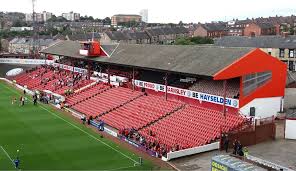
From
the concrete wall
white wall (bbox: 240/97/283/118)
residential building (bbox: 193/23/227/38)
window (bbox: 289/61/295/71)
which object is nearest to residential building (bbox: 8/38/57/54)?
residential building (bbox: 193/23/227/38)

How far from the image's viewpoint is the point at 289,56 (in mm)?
63062

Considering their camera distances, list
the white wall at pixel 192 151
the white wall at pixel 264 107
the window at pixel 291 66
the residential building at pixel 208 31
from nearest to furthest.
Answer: the white wall at pixel 192 151, the white wall at pixel 264 107, the window at pixel 291 66, the residential building at pixel 208 31

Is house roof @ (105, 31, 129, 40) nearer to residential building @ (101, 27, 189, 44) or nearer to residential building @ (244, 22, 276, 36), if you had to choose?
residential building @ (101, 27, 189, 44)

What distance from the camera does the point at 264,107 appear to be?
32.2 metres

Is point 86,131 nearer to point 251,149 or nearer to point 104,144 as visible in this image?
point 104,144

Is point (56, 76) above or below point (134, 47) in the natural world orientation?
below

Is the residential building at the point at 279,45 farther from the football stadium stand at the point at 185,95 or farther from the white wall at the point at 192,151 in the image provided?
the white wall at the point at 192,151

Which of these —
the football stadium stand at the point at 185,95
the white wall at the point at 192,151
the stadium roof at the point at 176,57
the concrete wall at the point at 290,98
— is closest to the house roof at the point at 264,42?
the concrete wall at the point at 290,98

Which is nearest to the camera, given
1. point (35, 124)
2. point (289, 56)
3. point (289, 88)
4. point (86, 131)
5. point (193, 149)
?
point (193, 149)

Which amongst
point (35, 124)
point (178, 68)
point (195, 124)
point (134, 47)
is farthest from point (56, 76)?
point (195, 124)

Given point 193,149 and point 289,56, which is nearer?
point 193,149

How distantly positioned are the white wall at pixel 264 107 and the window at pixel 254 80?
3.33ft

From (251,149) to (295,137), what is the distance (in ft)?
13.6

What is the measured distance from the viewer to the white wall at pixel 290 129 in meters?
28.5
